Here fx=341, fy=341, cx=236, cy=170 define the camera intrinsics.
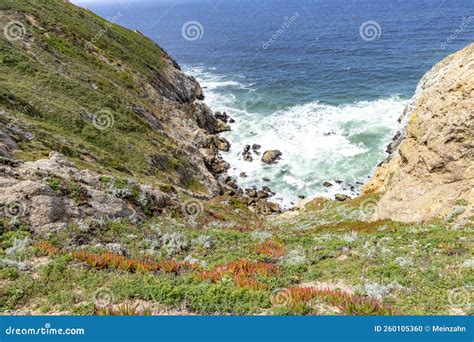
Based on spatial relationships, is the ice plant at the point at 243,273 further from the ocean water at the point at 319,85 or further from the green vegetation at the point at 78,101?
the ocean water at the point at 319,85

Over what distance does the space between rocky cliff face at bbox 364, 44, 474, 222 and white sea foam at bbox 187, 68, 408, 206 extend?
23925mm

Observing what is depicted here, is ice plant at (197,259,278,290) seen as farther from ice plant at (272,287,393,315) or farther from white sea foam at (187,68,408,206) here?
white sea foam at (187,68,408,206)

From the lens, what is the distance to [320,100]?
83.1 m

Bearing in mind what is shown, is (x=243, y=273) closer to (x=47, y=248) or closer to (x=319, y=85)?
(x=47, y=248)

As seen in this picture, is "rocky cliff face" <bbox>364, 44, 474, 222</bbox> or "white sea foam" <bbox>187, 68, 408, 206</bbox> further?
"white sea foam" <bbox>187, 68, 408, 206</bbox>

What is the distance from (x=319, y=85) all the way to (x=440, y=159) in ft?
234

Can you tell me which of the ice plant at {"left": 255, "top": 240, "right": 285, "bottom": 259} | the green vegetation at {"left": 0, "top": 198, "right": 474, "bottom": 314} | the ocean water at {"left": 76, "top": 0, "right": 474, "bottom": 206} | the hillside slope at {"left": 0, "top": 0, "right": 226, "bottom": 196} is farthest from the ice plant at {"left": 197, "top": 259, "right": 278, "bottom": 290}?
the ocean water at {"left": 76, "top": 0, "right": 474, "bottom": 206}

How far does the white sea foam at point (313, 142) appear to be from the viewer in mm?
55219

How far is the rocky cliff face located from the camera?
2273 cm

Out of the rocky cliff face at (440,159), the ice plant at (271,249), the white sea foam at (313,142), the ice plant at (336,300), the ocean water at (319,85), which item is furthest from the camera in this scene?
the ocean water at (319,85)

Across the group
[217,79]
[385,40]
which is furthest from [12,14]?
[385,40]

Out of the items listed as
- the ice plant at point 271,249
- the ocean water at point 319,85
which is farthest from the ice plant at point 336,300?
the ocean water at point 319,85

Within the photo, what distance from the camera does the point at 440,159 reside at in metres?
24.6

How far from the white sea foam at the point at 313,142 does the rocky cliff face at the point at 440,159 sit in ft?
78.5
